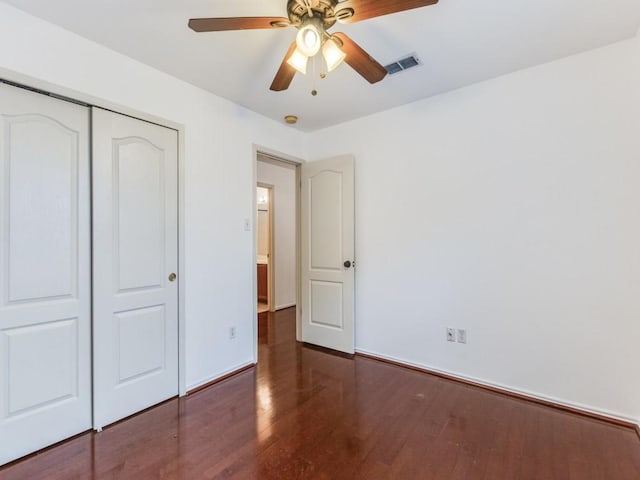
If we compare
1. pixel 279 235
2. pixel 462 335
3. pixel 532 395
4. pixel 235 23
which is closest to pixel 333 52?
pixel 235 23

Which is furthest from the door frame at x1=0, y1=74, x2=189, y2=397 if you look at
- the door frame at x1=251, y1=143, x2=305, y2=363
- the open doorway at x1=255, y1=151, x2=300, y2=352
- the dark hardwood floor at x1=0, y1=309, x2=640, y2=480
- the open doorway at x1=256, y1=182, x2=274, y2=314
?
the open doorway at x1=255, y1=151, x2=300, y2=352

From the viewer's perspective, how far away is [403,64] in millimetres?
2326

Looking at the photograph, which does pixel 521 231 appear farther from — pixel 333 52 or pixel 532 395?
pixel 333 52

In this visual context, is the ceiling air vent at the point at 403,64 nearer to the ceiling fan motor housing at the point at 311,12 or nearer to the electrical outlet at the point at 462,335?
the ceiling fan motor housing at the point at 311,12

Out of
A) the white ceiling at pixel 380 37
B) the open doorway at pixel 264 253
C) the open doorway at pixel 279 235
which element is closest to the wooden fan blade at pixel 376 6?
the white ceiling at pixel 380 37

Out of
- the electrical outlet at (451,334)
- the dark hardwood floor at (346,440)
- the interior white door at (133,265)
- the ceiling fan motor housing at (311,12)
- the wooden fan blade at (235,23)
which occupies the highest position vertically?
the ceiling fan motor housing at (311,12)

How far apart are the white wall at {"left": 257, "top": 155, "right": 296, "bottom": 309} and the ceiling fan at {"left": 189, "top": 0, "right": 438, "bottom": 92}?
360 centimetres

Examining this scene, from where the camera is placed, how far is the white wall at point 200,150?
6.03 ft

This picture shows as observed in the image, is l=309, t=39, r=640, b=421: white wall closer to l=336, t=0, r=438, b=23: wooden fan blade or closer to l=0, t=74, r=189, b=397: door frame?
l=336, t=0, r=438, b=23: wooden fan blade

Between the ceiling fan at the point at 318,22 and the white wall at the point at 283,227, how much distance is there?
3595mm

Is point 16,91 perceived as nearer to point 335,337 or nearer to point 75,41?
point 75,41

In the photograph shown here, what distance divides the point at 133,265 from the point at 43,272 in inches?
19.0

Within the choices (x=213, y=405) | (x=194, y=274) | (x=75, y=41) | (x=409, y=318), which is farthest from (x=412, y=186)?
(x=75, y=41)

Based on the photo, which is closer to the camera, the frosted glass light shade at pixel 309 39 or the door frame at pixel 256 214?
the frosted glass light shade at pixel 309 39
